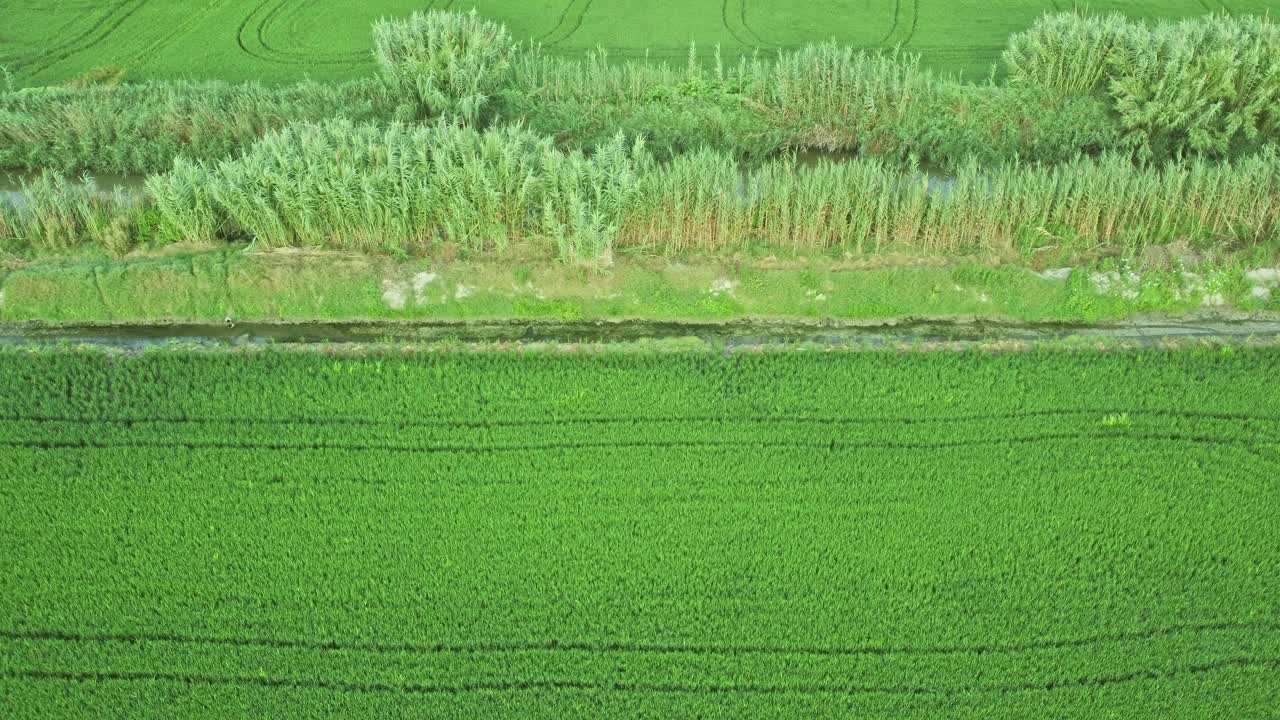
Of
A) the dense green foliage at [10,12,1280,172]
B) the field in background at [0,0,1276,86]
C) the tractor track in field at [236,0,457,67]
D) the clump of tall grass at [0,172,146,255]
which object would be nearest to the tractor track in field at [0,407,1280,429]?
the clump of tall grass at [0,172,146,255]

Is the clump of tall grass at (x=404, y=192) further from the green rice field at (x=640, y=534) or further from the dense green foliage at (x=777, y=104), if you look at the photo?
the green rice field at (x=640, y=534)

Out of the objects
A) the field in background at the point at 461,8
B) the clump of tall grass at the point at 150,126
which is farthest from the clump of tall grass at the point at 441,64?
the field in background at the point at 461,8

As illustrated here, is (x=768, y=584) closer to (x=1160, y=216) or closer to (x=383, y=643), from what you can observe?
(x=383, y=643)

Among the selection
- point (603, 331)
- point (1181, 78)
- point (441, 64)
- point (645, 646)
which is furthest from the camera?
point (441, 64)

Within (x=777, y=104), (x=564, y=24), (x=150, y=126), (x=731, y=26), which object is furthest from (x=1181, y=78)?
(x=150, y=126)

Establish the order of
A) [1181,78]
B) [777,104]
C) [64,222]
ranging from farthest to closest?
[777,104]
[1181,78]
[64,222]

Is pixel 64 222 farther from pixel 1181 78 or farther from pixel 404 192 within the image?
pixel 1181 78

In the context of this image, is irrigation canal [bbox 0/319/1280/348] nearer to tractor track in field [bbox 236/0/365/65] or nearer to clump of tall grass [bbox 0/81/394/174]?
clump of tall grass [bbox 0/81/394/174]
